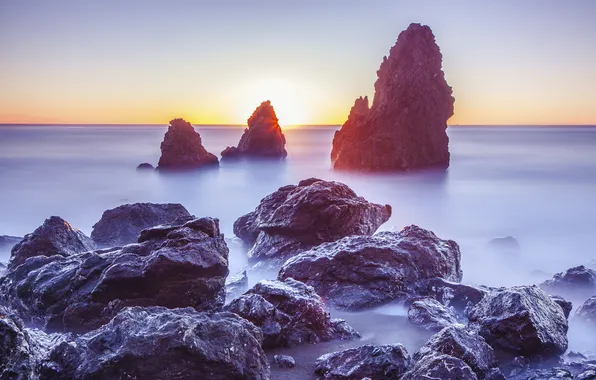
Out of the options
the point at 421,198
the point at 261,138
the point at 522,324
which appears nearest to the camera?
the point at 522,324

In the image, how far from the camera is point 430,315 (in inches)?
303

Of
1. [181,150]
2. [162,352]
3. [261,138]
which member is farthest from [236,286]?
[261,138]

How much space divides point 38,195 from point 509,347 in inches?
1239

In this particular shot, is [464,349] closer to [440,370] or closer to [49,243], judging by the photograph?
[440,370]

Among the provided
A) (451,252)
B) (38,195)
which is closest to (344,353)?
(451,252)

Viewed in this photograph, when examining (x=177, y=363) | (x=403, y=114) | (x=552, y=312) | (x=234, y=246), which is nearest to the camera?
(x=177, y=363)

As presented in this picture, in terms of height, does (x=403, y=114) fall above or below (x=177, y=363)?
above

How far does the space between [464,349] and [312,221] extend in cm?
639

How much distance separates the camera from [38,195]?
104 feet

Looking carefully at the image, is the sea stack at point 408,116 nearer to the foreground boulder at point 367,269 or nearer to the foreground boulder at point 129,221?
the foreground boulder at point 129,221

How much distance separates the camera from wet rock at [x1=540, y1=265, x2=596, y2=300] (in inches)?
403

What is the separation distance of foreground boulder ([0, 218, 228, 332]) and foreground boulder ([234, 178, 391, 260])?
3.79m

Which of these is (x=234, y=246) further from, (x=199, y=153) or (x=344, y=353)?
(x=199, y=153)

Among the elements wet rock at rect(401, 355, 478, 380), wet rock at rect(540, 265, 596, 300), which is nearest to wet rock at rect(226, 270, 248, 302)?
wet rock at rect(401, 355, 478, 380)
